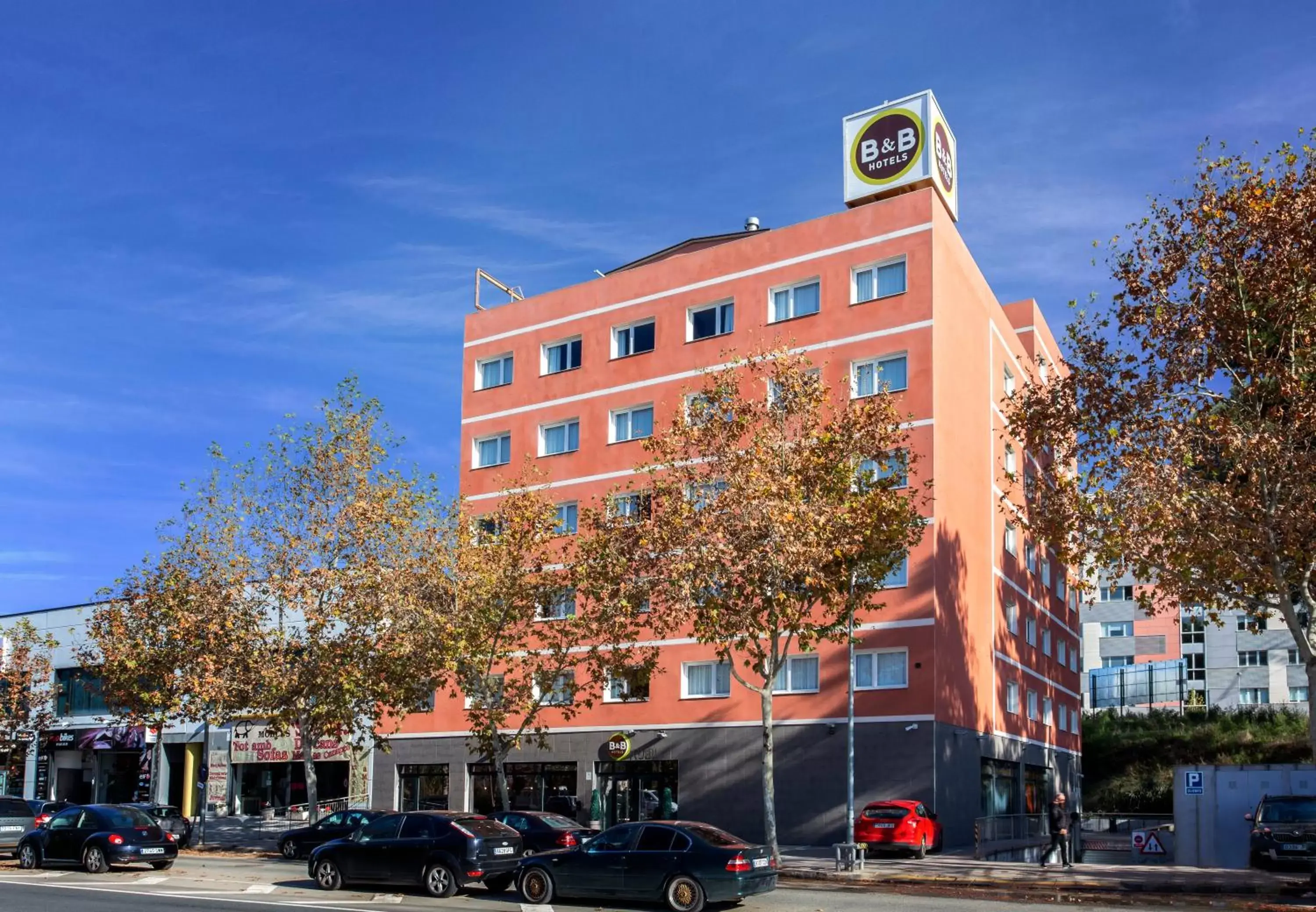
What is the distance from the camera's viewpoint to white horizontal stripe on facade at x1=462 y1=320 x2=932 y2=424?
3988cm

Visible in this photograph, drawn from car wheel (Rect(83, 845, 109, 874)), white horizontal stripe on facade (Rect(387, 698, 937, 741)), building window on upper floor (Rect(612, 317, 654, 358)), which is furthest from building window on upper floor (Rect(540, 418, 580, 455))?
car wheel (Rect(83, 845, 109, 874))

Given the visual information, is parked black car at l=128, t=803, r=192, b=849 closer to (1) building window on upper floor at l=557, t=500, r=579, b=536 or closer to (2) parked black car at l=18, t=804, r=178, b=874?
(2) parked black car at l=18, t=804, r=178, b=874

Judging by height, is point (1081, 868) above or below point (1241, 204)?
A: below

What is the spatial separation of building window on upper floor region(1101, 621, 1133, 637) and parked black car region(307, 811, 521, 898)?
74.5m

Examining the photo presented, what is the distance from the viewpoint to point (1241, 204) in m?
28.9

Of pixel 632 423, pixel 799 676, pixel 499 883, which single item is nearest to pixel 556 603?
pixel 799 676

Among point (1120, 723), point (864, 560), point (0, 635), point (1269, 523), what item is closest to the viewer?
point (1269, 523)

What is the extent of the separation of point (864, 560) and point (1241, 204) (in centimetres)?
1175

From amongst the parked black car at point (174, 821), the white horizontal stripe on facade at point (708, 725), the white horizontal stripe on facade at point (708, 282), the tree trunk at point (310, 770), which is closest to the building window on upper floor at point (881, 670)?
the white horizontal stripe on facade at point (708, 725)

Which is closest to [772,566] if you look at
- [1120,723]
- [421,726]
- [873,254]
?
[873,254]

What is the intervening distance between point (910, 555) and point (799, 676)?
5.43 metres

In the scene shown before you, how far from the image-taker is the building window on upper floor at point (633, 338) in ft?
150

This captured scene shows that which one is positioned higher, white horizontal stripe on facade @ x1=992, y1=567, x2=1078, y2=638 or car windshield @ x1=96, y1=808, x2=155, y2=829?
white horizontal stripe on facade @ x1=992, y1=567, x2=1078, y2=638

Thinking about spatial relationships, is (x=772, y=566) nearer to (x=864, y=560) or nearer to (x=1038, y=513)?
(x=864, y=560)
